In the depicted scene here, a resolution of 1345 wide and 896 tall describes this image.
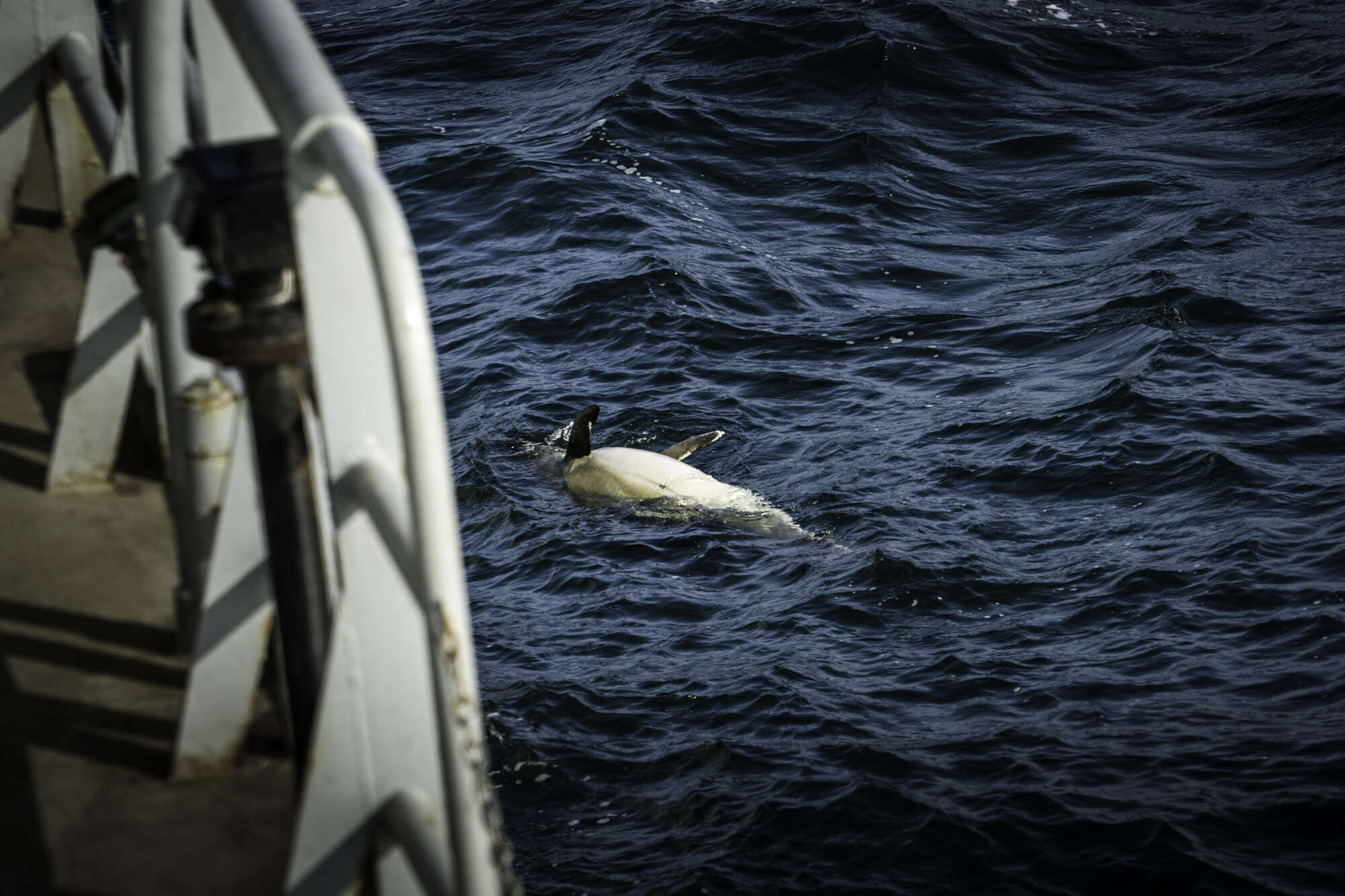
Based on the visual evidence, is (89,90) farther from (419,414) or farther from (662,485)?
(662,485)

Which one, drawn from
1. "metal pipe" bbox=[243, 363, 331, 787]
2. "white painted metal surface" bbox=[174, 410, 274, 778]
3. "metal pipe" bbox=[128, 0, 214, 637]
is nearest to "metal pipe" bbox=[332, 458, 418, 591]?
"metal pipe" bbox=[243, 363, 331, 787]

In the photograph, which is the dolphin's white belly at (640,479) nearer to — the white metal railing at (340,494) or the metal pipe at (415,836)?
the white metal railing at (340,494)

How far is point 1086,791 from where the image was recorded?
19.7 ft

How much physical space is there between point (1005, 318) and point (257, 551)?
10747 mm

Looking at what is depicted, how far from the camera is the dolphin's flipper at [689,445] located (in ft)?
31.2

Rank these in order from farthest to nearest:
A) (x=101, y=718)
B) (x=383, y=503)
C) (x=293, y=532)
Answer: (x=101, y=718) < (x=293, y=532) < (x=383, y=503)

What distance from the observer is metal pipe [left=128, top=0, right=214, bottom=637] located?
2363 mm

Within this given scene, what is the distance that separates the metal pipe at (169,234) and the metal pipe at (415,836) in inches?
39.2

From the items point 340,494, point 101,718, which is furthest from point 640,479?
point 340,494

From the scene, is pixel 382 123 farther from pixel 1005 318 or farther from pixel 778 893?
pixel 778 893

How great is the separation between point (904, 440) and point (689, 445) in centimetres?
179

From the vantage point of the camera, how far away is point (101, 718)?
2.64 m

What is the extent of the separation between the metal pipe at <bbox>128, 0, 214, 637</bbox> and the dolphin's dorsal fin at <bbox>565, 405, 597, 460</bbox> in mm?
6758

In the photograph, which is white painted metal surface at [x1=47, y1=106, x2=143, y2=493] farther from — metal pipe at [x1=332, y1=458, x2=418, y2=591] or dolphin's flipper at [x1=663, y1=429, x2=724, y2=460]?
dolphin's flipper at [x1=663, y1=429, x2=724, y2=460]
